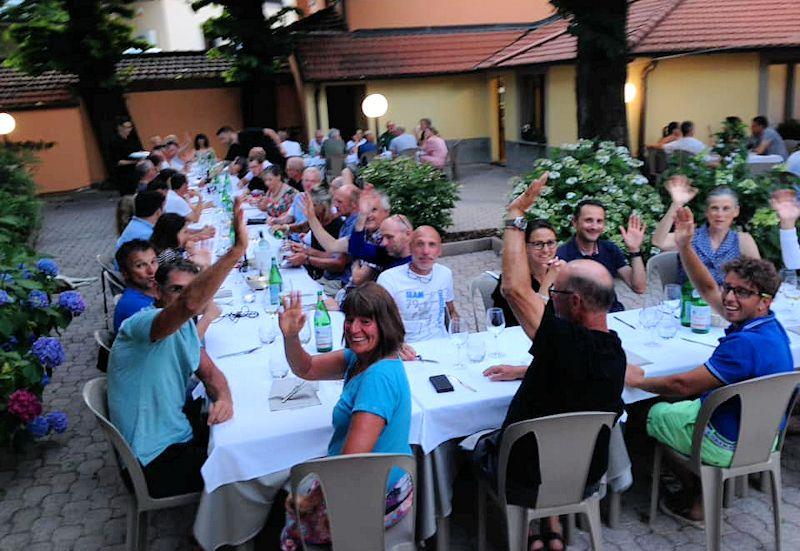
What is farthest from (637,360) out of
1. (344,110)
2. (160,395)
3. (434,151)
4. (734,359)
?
(344,110)

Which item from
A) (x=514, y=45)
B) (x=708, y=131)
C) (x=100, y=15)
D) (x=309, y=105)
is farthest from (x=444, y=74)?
(x=100, y=15)

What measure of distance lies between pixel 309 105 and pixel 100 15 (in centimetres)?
570

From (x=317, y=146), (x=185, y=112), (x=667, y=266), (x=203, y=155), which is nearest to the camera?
(x=667, y=266)

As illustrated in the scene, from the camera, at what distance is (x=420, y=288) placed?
15.1 ft

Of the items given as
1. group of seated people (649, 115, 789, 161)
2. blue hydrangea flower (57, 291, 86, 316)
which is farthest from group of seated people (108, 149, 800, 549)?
group of seated people (649, 115, 789, 161)

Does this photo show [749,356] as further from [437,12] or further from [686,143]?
[437,12]

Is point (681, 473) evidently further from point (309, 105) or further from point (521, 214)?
point (309, 105)

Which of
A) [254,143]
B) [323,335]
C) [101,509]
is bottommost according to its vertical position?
[101,509]

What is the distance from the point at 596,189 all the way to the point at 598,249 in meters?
2.93

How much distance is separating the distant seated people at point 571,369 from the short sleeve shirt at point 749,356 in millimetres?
568

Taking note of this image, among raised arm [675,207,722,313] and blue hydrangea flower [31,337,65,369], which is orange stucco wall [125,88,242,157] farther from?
raised arm [675,207,722,313]

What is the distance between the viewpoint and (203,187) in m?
11.8

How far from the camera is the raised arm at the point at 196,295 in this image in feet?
9.43

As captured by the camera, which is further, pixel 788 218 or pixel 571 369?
pixel 788 218
